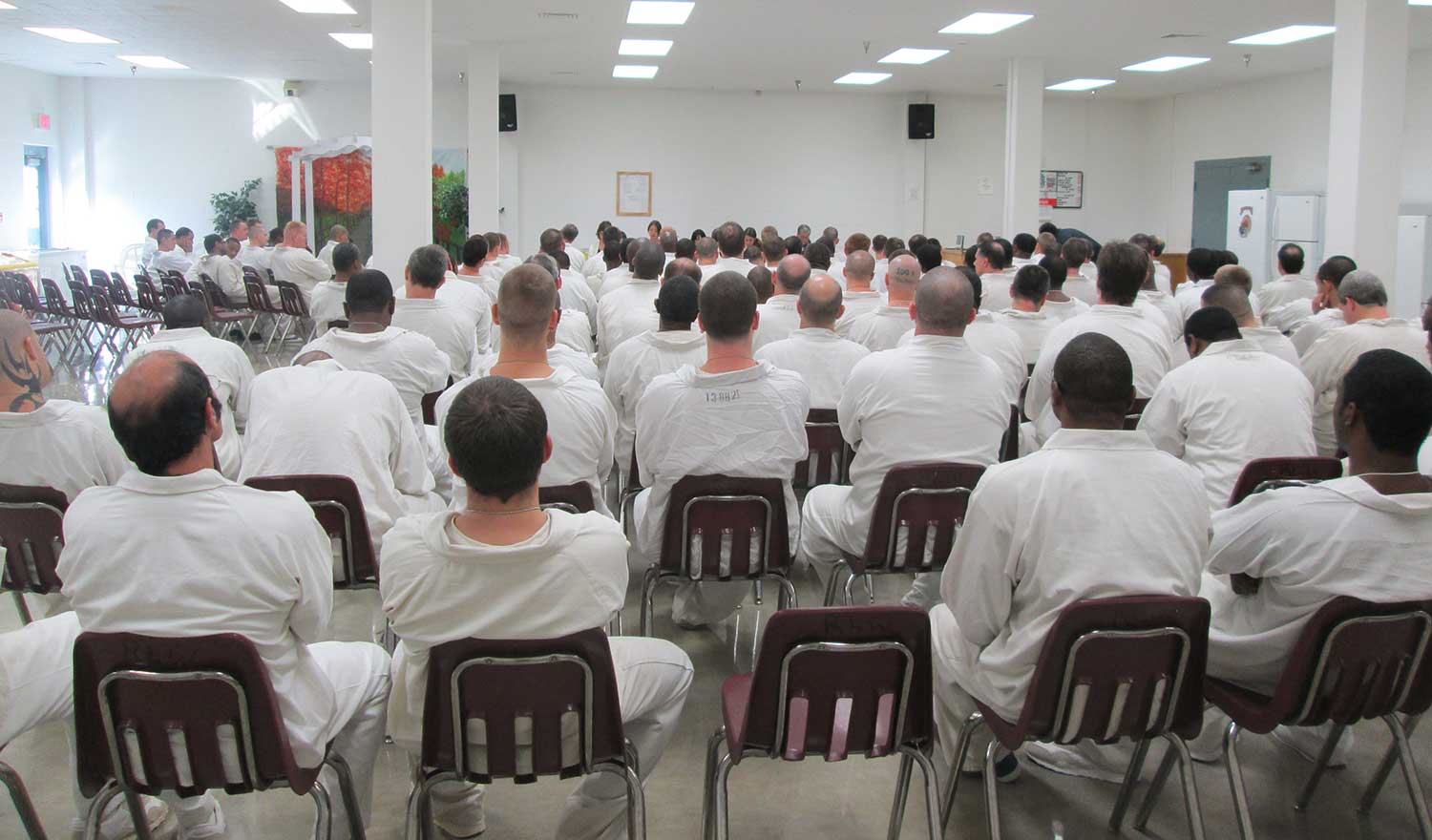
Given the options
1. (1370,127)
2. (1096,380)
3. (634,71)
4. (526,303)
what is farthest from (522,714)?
(634,71)

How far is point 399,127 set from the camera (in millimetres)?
8367

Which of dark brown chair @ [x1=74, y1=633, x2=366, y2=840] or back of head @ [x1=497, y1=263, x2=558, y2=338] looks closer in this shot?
dark brown chair @ [x1=74, y1=633, x2=366, y2=840]

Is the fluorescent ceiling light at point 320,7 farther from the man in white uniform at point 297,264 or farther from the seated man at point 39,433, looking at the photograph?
the seated man at point 39,433

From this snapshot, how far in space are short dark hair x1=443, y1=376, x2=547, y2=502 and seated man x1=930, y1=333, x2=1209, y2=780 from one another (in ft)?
3.19

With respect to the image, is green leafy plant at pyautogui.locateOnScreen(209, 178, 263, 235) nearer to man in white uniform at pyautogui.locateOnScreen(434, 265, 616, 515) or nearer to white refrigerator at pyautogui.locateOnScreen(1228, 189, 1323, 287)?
white refrigerator at pyautogui.locateOnScreen(1228, 189, 1323, 287)

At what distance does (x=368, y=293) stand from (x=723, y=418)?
77.0 inches

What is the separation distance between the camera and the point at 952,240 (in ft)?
61.9

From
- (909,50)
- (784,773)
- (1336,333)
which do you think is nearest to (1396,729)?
(784,773)

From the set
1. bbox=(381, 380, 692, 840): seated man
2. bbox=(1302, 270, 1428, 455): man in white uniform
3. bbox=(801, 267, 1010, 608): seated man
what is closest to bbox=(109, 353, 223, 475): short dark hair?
bbox=(381, 380, 692, 840): seated man

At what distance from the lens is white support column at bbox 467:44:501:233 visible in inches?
536

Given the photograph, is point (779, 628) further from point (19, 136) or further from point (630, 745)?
point (19, 136)

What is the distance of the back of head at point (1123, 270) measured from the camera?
5.28 metres

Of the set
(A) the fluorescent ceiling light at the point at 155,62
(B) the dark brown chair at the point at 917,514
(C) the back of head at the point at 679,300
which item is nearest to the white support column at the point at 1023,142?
(C) the back of head at the point at 679,300

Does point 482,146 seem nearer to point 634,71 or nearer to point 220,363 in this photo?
point 634,71
